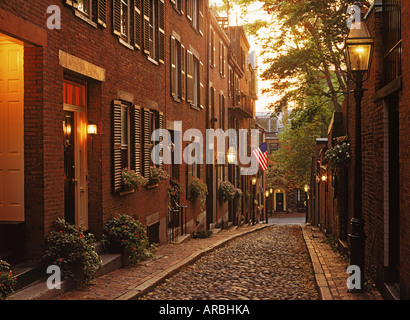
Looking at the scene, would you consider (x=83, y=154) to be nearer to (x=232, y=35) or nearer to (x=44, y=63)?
(x=44, y=63)

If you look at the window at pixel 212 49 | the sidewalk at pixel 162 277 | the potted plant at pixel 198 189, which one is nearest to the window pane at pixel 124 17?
the sidewalk at pixel 162 277

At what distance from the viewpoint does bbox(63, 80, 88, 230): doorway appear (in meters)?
8.91

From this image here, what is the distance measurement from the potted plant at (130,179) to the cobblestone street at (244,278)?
2261 mm

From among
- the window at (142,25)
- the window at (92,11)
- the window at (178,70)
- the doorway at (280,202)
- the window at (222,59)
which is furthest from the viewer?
the doorway at (280,202)

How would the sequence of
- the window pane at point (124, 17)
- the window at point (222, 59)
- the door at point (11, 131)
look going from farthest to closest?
the window at point (222, 59)
the window pane at point (124, 17)
the door at point (11, 131)

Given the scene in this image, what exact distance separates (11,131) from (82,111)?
7.29 ft

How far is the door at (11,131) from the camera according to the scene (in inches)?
288

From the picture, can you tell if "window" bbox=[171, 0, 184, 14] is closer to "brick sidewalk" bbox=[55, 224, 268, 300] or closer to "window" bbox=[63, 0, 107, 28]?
"window" bbox=[63, 0, 107, 28]

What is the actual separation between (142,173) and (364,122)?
5.62 meters

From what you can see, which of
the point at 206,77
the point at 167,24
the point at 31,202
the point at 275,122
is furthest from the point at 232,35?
the point at 275,122

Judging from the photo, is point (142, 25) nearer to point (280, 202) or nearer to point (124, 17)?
point (124, 17)

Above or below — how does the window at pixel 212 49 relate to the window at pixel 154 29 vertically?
above

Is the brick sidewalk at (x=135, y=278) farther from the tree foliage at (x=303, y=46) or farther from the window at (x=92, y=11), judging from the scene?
the tree foliage at (x=303, y=46)

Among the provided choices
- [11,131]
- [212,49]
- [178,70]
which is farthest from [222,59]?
[11,131]
